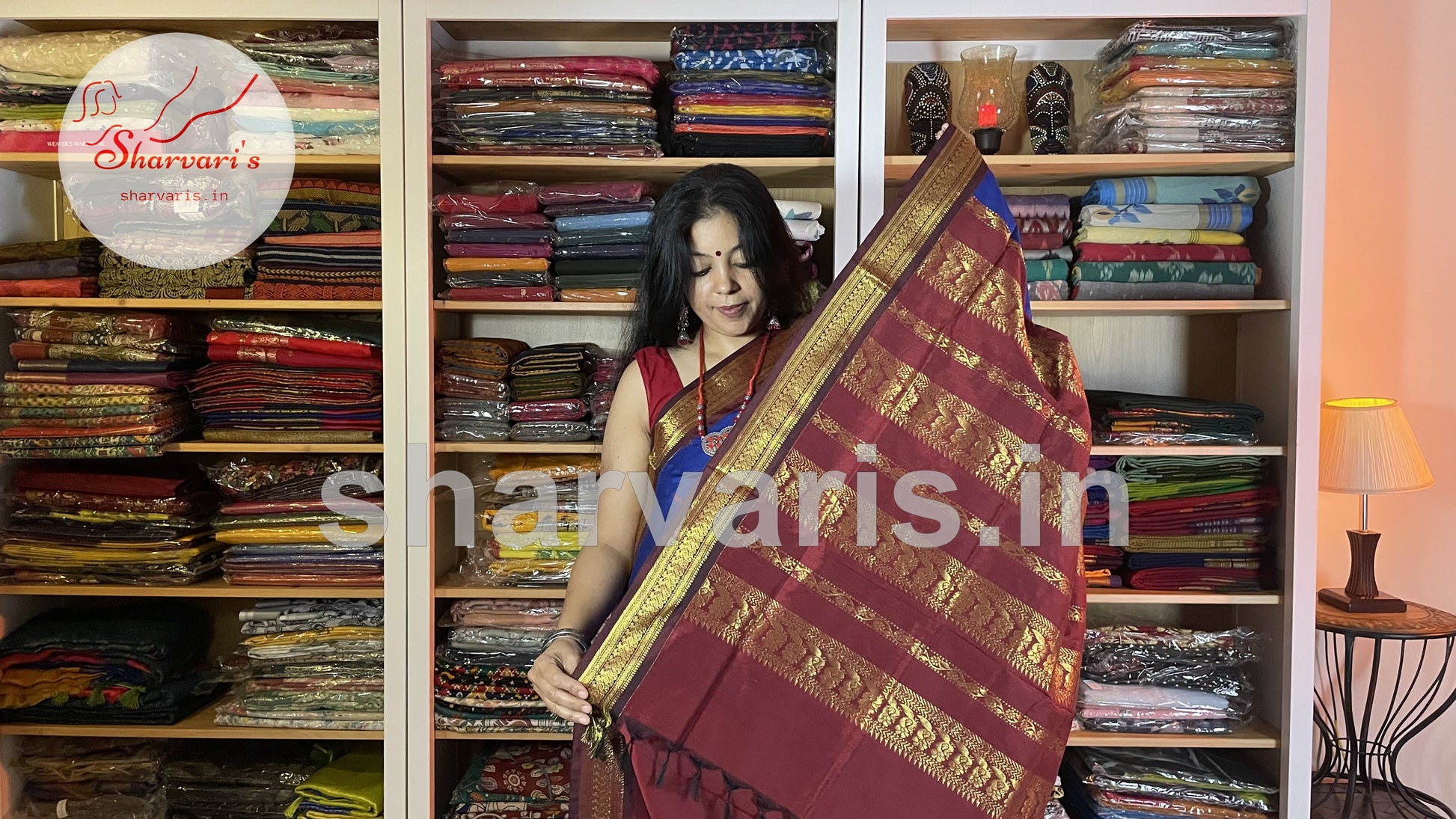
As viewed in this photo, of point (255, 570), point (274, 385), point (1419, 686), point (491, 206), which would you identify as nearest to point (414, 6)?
point (491, 206)

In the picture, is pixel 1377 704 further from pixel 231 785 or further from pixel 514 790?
pixel 231 785

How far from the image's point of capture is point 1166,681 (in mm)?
2227

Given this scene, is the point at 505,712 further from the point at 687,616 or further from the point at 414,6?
the point at 414,6

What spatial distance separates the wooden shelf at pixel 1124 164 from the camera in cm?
211

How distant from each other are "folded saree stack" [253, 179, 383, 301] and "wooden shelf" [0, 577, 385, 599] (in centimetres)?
64

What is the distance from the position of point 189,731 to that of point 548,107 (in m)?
1.61

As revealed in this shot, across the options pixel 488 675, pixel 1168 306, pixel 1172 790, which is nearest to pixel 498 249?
pixel 488 675

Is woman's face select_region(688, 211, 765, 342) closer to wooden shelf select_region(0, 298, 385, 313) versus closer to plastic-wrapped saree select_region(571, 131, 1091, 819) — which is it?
plastic-wrapped saree select_region(571, 131, 1091, 819)

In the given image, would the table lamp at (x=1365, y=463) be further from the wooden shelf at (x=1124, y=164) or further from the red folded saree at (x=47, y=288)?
the red folded saree at (x=47, y=288)

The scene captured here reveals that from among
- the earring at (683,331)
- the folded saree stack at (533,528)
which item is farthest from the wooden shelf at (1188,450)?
the folded saree stack at (533,528)

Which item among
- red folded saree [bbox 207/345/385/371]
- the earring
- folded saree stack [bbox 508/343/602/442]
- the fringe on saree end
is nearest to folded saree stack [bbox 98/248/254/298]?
red folded saree [bbox 207/345/385/371]

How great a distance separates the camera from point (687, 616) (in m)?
1.26

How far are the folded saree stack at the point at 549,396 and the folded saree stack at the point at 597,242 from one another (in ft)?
0.47

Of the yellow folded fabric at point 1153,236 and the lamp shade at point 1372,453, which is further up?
the yellow folded fabric at point 1153,236
